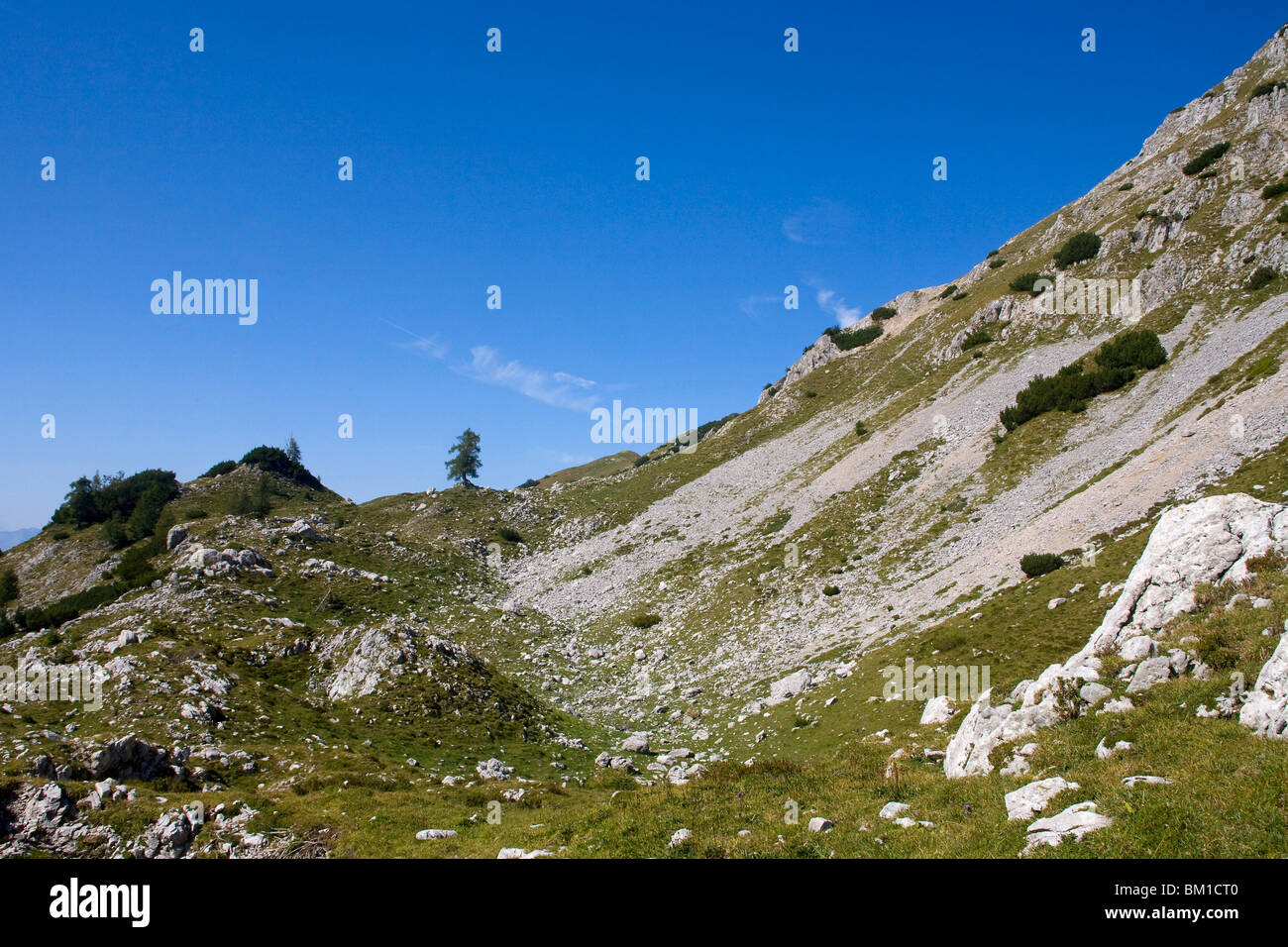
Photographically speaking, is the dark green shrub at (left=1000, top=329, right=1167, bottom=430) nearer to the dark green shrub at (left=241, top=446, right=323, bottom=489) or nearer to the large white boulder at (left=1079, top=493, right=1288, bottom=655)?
the large white boulder at (left=1079, top=493, right=1288, bottom=655)

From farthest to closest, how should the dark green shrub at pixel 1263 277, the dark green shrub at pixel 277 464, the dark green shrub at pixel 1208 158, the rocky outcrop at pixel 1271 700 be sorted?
the dark green shrub at pixel 277 464 → the dark green shrub at pixel 1208 158 → the dark green shrub at pixel 1263 277 → the rocky outcrop at pixel 1271 700

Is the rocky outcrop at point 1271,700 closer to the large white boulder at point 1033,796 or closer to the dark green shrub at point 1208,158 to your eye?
the large white boulder at point 1033,796

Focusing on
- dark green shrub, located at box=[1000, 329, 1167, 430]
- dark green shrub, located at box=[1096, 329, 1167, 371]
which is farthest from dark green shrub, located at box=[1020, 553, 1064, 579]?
dark green shrub, located at box=[1096, 329, 1167, 371]

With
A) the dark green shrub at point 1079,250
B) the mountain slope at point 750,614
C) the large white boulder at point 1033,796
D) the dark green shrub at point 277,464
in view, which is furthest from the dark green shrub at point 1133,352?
Result: the dark green shrub at point 277,464

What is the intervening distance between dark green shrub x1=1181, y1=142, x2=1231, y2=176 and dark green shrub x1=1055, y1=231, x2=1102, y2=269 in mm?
13995

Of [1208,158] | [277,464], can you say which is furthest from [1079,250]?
[277,464]

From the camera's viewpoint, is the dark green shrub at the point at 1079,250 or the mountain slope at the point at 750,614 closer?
the mountain slope at the point at 750,614

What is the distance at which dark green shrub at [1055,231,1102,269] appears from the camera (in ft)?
268

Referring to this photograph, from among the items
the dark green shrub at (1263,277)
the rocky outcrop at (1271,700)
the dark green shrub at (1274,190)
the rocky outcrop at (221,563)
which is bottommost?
the rocky outcrop at (1271,700)

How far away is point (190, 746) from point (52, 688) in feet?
26.9

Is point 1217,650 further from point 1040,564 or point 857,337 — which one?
point 857,337

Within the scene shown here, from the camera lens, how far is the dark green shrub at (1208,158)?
261ft

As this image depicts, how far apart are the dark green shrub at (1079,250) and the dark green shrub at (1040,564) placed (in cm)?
6770
